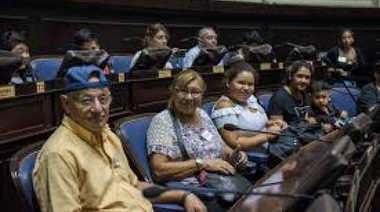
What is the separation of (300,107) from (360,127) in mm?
2091

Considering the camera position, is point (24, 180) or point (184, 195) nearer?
point (24, 180)

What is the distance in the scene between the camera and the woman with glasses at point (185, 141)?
224 centimetres

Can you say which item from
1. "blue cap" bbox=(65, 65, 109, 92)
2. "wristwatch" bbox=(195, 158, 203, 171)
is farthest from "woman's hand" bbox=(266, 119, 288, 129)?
"blue cap" bbox=(65, 65, 109, 92)

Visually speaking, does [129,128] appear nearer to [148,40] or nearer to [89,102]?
[89,102]

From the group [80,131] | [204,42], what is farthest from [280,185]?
[204,42]

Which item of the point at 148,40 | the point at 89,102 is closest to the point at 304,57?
the point at 148,40

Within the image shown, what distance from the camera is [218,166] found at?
7.57 ft

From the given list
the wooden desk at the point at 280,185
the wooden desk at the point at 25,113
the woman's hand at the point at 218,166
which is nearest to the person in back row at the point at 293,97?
the woman's hand at the point at 218,166

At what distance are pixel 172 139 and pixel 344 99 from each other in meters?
2.18

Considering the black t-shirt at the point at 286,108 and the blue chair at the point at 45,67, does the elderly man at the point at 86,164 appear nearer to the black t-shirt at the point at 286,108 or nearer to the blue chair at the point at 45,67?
the black t-shirt at the point at 286,108

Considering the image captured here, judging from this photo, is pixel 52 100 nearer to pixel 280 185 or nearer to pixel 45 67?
pixel 45 67

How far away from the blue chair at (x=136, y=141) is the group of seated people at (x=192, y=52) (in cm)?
64

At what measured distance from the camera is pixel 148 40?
13.9 ft

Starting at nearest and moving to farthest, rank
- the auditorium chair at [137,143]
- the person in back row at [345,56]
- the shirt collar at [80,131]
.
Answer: the shirt collar at [80,131] < the auditorium chair at [137,143] < the person in back row at [345,56]
